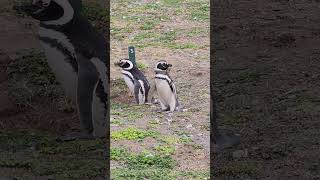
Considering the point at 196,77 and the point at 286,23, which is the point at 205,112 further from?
the point at 286,23

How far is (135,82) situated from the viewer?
891 centimetres

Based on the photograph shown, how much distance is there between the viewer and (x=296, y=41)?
441 inches

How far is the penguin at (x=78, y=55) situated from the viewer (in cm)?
627

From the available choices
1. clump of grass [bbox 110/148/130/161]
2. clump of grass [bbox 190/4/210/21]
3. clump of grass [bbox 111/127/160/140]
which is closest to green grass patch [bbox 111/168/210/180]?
clump of grass [bbox 110/148/130/161]

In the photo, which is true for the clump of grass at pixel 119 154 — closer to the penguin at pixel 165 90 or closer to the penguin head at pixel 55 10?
the penguin head at pixel 55 10

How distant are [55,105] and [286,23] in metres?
5.76

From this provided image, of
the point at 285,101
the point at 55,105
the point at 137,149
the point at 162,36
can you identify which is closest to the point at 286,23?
the point at 162,36

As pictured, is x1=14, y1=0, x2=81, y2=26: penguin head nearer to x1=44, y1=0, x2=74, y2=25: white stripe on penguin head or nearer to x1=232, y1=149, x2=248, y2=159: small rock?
x1=44, y1=0, x2=74, y2=25: white stripe on penguin head

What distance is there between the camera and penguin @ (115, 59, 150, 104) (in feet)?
28.8

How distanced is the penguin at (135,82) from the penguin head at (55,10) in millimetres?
2563

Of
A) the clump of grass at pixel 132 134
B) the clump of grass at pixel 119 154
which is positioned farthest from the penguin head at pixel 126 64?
the clump of grass at pixel 119 154

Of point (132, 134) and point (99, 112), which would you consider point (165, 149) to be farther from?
point (99, 112)

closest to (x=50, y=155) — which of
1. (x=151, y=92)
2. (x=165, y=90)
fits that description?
(x=165, y=90)

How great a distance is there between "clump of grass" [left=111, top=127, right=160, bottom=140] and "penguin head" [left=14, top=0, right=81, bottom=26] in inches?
57.6
